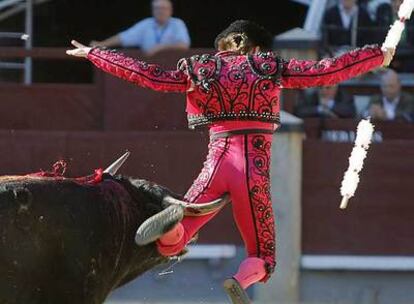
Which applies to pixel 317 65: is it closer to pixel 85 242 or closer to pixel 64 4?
pixel 85 242

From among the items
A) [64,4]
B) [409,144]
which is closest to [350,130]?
[409,144]

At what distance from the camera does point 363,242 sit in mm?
8672

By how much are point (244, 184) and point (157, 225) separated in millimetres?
572

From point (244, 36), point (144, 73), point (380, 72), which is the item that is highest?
point (244, 36)

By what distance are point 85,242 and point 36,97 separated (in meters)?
4.33

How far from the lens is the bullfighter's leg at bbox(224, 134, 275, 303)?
516cm

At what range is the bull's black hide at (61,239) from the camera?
456 cm

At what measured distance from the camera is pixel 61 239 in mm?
4617

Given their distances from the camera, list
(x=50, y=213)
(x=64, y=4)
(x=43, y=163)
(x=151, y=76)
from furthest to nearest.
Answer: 1. (x=64, y=4)
2. (x=43, y=163)
3. (x=151, y=76)
4. (x=50, y=213)

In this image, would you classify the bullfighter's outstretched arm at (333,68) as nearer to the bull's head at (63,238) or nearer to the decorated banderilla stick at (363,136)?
the decorated banderilla stick at (363,136)

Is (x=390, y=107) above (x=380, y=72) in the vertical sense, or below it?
below

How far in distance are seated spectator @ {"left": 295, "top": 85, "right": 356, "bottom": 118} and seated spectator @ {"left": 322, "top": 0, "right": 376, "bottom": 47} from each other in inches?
30.3

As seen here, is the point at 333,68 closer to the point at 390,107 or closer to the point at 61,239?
the point at 61,239

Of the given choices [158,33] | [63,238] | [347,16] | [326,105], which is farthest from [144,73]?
[347,16]
